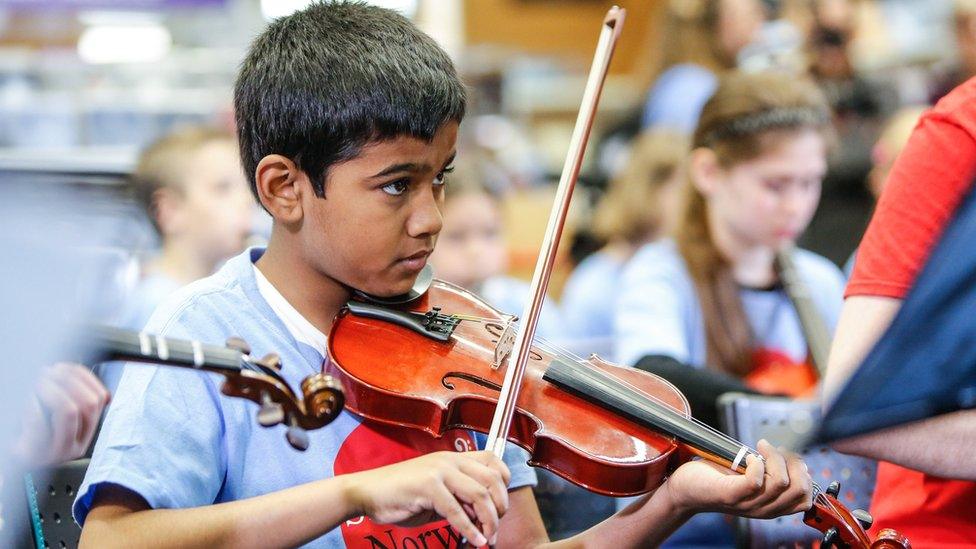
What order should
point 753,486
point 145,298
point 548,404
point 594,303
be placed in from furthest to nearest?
point 594,303 < point 145,298 < point 548,404 < point 753,486

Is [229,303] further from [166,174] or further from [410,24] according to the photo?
[166,174]

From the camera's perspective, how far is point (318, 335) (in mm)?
1233

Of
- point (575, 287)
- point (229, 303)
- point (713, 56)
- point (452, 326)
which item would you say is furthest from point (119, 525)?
point (713, 56)

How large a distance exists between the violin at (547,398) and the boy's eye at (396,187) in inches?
6.0

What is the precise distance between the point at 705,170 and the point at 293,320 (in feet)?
4.33

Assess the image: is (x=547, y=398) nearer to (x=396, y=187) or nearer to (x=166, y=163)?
(x=396, y=187)

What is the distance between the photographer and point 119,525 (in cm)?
103

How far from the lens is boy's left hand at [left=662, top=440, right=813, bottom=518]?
1.09 m

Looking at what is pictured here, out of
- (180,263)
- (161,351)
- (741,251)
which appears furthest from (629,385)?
(180,263)

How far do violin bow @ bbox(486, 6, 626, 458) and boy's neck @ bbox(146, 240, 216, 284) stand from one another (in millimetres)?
1758

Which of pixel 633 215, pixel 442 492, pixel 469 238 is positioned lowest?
pixel 633 215

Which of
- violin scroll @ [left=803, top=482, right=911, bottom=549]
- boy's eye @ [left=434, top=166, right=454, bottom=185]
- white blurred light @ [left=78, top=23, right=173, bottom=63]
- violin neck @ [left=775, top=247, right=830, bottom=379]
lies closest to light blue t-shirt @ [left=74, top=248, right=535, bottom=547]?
boy's eye @ [left=434, top=166, right=454, bottom=185]

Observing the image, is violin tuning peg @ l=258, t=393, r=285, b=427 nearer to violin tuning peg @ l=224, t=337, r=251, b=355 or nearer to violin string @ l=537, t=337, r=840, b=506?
violin tuning peg @ l=224, t=337, r=251, b=355

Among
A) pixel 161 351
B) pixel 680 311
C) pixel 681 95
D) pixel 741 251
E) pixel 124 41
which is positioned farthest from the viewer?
pixel 124 41
